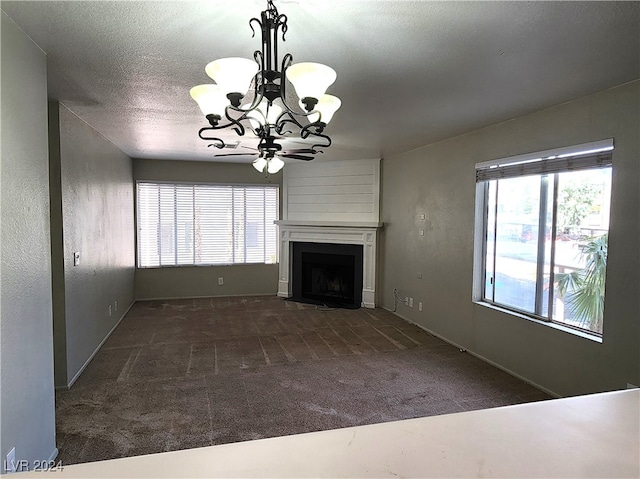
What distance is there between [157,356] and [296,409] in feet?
6.12

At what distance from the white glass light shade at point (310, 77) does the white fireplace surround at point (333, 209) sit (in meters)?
4.59

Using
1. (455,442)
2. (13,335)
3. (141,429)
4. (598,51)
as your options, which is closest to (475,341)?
(598,51)

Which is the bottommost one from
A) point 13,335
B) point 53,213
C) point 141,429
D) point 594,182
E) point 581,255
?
point 141,429

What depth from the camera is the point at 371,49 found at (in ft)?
7.20

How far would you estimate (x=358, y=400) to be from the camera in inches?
127

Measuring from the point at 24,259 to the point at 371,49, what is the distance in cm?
214

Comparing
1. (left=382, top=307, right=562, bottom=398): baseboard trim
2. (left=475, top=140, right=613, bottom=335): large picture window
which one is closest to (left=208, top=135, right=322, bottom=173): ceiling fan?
(left=475, top=140, right=613, bottom=335): large picture window

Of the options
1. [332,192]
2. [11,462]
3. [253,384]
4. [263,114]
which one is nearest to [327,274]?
[332,192]

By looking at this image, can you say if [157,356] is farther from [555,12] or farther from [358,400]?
[555,12]

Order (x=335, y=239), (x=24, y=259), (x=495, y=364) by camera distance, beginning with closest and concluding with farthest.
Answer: (x=24, y=259), (x=495, y=364), (x=335, y=239)

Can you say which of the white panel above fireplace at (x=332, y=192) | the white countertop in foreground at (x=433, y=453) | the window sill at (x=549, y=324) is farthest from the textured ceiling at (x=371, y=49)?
the white panel above fireplace at (x=332, y=192)

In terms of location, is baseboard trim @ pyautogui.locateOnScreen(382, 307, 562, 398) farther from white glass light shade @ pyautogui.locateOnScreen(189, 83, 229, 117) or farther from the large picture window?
white glass light shade @ pyautogui.locateOnScreen(189, 83, 229, 117)

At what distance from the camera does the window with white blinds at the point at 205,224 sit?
666 cm

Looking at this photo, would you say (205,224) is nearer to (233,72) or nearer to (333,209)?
(333,209)
